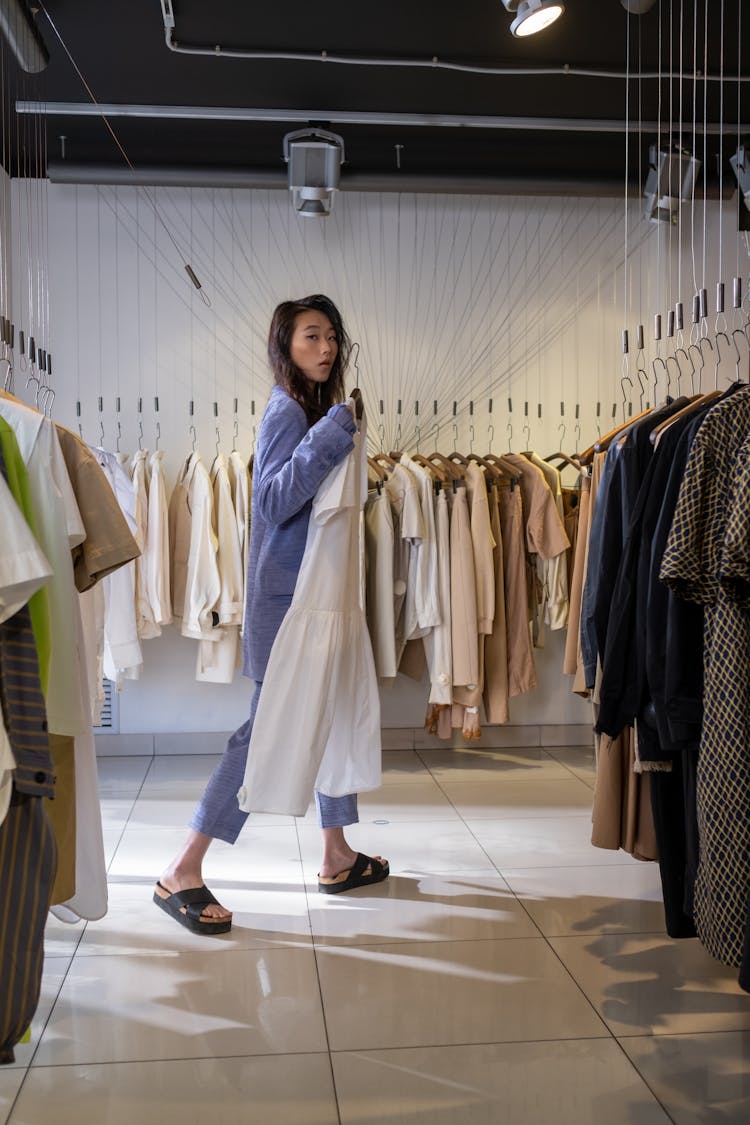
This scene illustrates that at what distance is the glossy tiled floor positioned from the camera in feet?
6.95

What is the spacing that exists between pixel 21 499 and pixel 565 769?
11.8ft

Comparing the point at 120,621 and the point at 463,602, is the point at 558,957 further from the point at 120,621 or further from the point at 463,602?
the point at 120,621

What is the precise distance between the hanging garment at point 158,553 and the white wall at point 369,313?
0.57 meters

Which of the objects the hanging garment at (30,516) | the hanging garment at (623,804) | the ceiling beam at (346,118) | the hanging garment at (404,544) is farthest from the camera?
the hanging garment at (404,544)

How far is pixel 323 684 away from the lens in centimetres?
296

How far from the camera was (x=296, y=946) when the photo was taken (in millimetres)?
2904

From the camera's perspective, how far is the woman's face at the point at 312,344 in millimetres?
3152

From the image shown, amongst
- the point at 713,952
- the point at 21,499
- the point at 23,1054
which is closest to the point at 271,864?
the point at 23,1054

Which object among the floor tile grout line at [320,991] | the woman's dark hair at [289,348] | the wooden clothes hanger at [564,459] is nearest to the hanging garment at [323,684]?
the woman's dark hair at [289,348]

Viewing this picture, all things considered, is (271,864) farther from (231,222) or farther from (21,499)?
(231,222)

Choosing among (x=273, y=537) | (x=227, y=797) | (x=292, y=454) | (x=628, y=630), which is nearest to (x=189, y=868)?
(x=227, y=797)

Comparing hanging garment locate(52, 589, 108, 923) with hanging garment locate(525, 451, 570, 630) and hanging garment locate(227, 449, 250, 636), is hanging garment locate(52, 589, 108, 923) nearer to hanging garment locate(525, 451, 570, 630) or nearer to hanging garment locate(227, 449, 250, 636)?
hanging garment locate(227, 449, 250, 636)

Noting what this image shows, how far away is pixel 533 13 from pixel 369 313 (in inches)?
94.2

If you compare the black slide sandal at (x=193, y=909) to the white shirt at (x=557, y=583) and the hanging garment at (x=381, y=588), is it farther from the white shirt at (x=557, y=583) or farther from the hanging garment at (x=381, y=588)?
the white shirt at (x=557, y=583)
